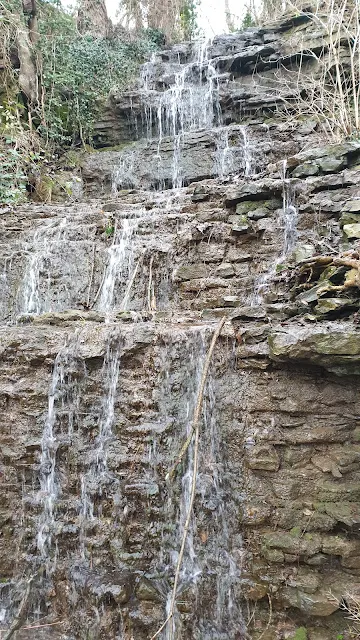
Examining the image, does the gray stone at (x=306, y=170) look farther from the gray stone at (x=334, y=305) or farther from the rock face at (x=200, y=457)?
the gray stone at (x=334, y=305)

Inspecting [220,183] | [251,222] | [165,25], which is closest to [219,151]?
[220,183]

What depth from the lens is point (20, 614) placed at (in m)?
3.42

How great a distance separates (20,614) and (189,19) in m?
15.9

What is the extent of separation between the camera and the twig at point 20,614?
3310 millimetres

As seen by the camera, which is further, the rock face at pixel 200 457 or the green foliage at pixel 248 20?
the green foliage at pixel 248 20

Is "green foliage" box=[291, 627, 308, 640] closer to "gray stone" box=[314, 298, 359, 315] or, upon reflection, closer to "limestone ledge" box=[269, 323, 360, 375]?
"limestone ledge" box=[269, 323, 360, 375]

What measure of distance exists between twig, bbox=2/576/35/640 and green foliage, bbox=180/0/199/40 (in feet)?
48.8

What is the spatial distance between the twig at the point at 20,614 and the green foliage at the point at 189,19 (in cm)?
1487

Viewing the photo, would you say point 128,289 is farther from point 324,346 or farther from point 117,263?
point 324,346

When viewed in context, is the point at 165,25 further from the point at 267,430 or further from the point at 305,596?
the point at 305,596

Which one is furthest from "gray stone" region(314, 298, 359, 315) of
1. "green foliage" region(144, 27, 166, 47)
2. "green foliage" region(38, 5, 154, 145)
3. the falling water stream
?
"green foliage" region(144, 27, 166, 47)

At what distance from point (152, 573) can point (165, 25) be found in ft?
47.8

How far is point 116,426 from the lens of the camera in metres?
3.72

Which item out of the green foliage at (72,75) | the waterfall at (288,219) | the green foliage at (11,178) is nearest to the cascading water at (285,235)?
the waterfall at (288,219)
